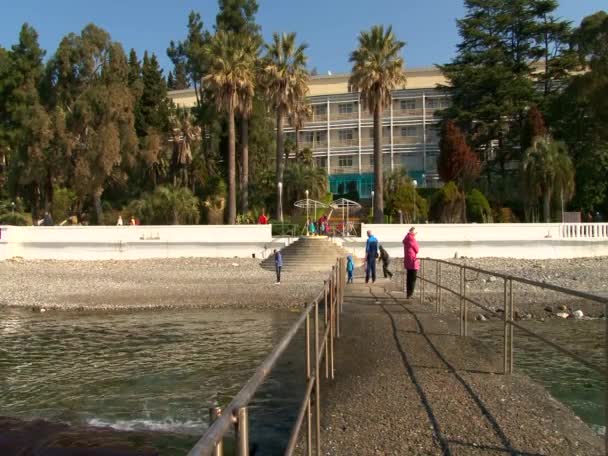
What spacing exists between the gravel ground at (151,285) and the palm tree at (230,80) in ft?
38.1

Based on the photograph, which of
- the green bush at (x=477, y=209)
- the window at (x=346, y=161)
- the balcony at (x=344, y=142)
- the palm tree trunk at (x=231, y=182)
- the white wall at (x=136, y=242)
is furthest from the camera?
the window at (x=346, y=161)

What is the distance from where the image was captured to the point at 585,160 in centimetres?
4519

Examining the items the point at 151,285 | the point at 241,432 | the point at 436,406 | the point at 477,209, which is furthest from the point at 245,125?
the point at 241,432

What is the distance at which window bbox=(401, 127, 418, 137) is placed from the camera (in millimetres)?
64625

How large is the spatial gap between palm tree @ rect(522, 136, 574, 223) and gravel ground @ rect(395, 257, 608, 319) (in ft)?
25.4

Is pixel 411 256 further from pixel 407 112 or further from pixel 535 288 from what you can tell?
pixel 407 112

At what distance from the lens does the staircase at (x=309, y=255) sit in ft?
98.7

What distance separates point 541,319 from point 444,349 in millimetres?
9812

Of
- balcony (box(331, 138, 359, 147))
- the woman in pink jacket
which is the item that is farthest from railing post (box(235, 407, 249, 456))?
balcony (box(331, 138, 359, 147))

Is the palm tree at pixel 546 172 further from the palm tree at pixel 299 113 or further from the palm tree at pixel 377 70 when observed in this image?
the palm tree at pixel 299 113

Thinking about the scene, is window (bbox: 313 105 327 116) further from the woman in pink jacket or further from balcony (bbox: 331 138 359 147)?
the woman in pink jacket

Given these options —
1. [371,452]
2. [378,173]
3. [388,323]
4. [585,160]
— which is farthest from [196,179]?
[371,452]

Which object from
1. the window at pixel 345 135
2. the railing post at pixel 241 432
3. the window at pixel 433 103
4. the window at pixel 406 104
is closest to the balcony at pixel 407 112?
the window at pixel 406 104

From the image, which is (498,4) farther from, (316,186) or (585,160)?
(316,186)
